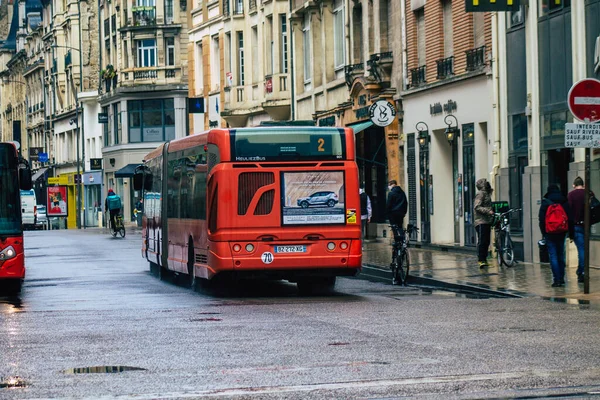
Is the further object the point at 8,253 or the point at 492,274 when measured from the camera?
the point at 492,274

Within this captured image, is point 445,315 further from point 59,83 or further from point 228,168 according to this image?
point 59,83

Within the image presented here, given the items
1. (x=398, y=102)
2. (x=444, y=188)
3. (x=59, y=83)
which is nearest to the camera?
(x=444, y=188)

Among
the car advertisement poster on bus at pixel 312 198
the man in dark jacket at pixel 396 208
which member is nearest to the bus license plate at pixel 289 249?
the car advertisement poster on bus at pixel 312 198

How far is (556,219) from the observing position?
2112 centimetres

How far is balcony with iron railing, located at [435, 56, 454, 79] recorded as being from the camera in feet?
111

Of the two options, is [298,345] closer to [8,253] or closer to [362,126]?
[8,253]

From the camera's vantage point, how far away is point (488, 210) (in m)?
26.5

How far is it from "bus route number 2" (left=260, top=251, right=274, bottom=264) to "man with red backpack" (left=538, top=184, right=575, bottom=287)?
13.7 ft

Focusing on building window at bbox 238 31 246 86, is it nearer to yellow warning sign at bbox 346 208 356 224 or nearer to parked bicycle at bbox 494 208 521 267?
parked bicycle at bbox 494 208 521 267

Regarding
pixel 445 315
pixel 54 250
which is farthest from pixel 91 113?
pixel 445 315

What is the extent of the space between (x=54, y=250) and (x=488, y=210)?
19.0 metres

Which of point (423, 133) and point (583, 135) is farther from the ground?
point (423, 133)

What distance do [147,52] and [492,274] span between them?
5527cm

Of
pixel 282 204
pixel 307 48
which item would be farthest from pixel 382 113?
pixel 307 48
